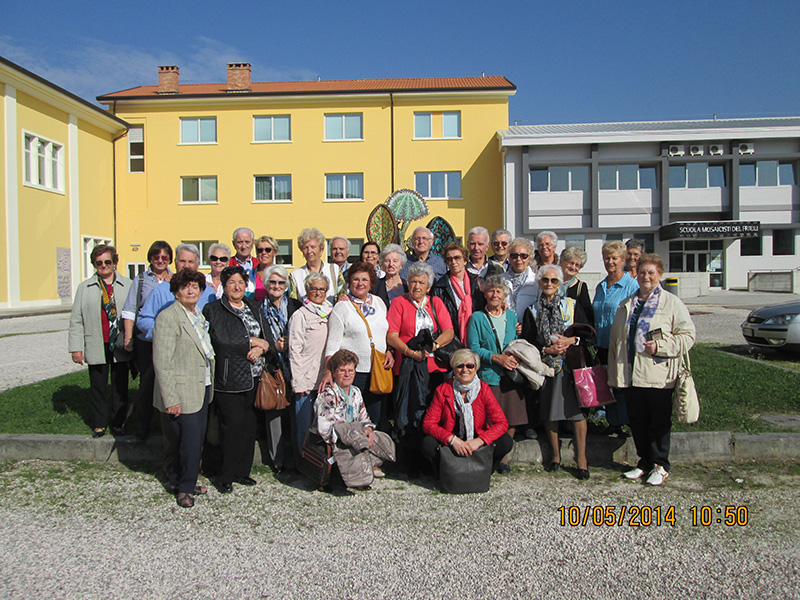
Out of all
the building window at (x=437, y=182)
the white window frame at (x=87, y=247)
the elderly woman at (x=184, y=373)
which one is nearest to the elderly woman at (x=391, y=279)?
the elderly woman at (x=184, y=373)

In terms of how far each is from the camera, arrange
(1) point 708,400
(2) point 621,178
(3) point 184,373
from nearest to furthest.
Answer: (3) point 184,373 → (1) point 708,400 → (2) point 621,178

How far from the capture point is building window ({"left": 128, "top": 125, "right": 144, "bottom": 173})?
3067cm

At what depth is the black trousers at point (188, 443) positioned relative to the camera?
14.2 ft

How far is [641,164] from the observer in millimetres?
30703

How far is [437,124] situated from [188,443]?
28.4m

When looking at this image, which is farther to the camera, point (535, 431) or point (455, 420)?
point (535, 431)

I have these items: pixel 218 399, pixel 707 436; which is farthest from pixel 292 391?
pixel 707 436

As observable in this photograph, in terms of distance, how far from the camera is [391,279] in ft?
18.3

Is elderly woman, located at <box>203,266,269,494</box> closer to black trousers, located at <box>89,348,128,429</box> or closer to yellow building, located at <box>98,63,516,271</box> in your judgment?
black trousers, located at <box>89,348,128,429</box>

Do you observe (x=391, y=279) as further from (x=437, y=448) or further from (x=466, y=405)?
(x=437, y=448)

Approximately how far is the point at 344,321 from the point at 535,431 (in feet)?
7.12

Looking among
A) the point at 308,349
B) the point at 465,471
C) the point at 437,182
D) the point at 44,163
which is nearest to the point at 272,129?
the point at 437,182

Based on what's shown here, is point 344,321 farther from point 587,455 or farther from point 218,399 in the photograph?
point 587,455
